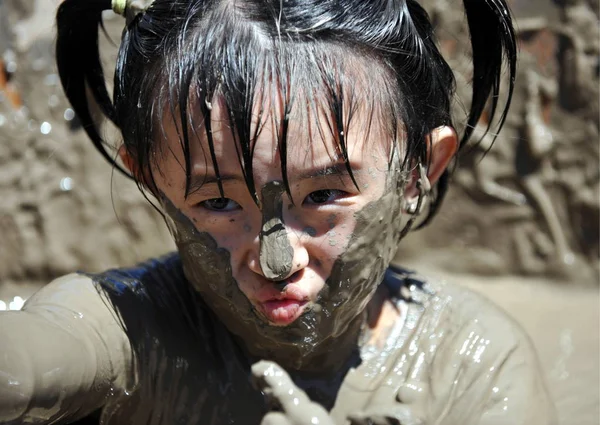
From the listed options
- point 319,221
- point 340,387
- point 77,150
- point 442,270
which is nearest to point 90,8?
point 319,221

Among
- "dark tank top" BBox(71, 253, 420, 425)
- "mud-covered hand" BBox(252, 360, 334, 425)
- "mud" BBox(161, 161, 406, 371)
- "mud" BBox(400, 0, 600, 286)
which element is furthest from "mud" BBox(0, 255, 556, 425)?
"mud" BBox(400, 0, 600, 286)

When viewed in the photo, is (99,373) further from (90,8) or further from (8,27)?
(8,27)

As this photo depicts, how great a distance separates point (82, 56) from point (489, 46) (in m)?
0.88

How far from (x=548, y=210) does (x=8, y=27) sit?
6.26ft

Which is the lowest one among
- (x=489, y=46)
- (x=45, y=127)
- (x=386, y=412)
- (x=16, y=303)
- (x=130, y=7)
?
(x=16, y=303)

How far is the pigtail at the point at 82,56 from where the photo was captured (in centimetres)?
176


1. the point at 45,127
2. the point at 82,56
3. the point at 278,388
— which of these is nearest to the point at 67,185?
the point at 45,127

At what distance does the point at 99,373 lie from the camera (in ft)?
4.83

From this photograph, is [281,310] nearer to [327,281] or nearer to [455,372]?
[327,281]

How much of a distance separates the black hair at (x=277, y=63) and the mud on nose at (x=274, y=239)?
0.04m

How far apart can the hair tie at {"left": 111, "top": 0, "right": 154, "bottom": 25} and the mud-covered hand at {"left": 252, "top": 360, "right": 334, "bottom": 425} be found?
2.25 feet

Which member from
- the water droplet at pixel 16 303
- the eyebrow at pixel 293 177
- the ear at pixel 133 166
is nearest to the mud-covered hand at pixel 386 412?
the eyebrow at pixel 293 177

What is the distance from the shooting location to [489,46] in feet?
5.87

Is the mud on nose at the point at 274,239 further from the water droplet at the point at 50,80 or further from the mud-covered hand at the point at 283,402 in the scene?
the water droplet at the point at 50,80
